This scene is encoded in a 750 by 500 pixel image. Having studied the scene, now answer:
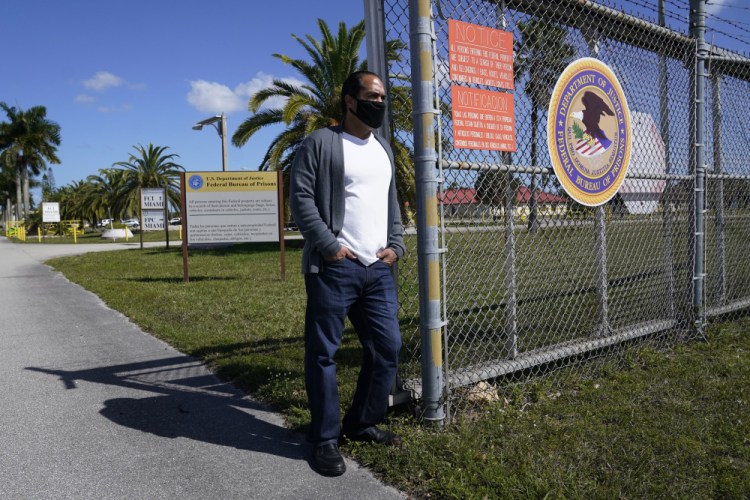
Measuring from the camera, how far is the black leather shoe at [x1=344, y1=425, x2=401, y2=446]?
3.18 metres

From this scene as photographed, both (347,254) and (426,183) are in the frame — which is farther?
(426,183)

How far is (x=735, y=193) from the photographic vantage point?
6.05 m

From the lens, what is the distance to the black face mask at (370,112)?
3.03 m

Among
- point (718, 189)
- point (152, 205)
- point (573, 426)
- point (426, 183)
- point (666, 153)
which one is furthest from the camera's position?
point (152, 205)

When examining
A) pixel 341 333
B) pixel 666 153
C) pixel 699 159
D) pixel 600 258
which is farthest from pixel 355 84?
pixel 699 159

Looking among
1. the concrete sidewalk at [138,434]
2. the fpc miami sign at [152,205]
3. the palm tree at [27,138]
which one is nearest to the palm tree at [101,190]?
the palm tree at [27,138]

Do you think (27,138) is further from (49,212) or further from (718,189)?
(718,189)

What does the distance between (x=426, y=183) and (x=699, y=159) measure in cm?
317

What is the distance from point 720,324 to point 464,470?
3.96m

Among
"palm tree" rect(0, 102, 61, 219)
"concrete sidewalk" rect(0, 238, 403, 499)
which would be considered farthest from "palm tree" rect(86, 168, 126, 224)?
"concrete sidewalk" rect(0, 238, 403, 499)

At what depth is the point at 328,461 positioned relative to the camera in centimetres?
296

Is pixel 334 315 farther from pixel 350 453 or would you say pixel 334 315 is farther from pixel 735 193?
pixel 735 193

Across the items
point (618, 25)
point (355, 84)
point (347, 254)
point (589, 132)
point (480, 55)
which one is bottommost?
point (347, 254)

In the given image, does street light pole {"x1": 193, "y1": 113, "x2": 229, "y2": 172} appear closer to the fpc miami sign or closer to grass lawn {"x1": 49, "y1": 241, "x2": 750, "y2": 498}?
the fpc miami sign
